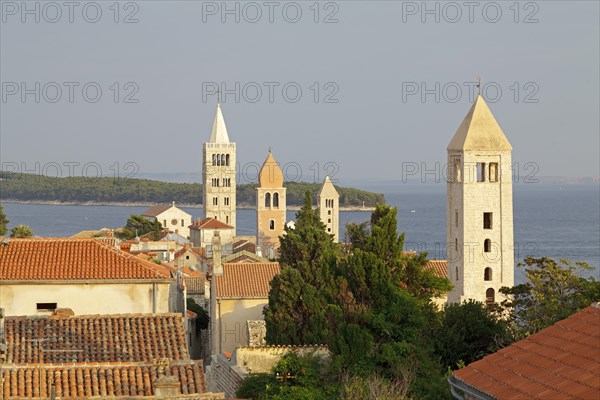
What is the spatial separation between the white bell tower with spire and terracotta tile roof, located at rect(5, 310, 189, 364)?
11388 centimetres

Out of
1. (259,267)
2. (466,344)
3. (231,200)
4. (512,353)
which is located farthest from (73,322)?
(231,200)

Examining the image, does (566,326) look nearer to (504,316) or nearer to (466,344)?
(466,344)

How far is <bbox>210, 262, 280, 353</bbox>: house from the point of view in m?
Answer: 40.1

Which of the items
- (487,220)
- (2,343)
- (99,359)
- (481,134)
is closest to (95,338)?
(99,359)

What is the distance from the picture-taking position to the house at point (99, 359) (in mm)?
14625

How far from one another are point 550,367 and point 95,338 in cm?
840

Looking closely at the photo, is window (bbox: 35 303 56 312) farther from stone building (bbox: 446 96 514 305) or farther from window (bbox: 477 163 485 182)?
window (bbox: 477 163 485 182)

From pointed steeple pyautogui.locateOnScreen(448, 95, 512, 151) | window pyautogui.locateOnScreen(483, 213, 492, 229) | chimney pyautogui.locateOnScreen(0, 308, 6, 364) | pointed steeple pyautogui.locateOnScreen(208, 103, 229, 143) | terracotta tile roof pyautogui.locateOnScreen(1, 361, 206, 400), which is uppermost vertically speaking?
→ pointed steeple pyautogui.locateOnScreen(208, 103, 229, 143)

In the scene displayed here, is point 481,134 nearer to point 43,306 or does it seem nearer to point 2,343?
point 43,306

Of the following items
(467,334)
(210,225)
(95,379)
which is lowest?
(467,334)

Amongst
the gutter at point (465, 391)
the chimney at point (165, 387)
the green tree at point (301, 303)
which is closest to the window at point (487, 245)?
the green tree at point (301, 303)

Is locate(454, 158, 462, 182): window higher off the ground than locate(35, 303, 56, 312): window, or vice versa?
locate(454, 158, 462, 182): window

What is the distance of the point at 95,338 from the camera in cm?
1739

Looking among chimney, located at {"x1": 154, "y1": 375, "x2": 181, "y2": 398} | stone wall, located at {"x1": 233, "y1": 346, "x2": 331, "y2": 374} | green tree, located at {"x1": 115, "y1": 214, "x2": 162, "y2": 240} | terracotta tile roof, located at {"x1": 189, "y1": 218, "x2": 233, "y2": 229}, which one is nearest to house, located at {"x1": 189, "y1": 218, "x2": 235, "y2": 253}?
terracotta tile roof, located at {"x1": 189, "y1": 218, "x2": 233, "y2": 229}
